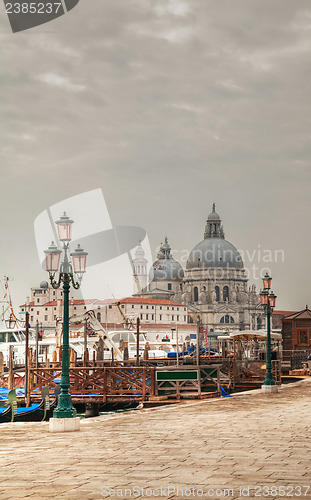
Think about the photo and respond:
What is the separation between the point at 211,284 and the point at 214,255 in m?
7.20

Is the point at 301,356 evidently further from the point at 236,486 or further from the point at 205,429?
the point at 236,486

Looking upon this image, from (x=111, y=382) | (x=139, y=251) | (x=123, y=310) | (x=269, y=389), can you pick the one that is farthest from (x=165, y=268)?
(x=111, y=382)

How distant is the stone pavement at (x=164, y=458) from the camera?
7.77m

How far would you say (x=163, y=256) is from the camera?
18750 centimetres

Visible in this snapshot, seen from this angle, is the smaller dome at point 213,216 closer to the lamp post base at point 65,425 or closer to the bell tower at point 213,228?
the bell tower at point 213,228

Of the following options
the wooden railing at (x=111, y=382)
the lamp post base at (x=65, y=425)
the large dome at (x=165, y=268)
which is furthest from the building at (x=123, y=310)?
the lamp post base at (x=65, y=425)

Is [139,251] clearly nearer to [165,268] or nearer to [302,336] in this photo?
[165,268]

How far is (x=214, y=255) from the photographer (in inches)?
7052

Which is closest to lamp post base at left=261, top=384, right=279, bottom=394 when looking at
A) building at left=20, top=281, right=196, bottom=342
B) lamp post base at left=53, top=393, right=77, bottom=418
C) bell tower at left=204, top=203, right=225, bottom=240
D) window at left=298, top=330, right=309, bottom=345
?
lamp post base at left=53, top=393, right=77, bottom=418

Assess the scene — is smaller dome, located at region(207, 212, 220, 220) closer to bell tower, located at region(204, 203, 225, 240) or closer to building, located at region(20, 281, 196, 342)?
bell tower, located at region(204, 203, 225, 240)

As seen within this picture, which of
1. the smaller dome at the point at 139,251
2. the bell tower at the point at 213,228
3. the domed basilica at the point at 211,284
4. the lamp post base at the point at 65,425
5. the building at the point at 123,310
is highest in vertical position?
the bell tower at the point at 213,228

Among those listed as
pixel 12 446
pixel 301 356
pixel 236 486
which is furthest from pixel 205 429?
pixel 301 356

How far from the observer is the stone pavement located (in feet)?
25.5

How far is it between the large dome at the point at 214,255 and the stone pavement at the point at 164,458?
16153 cm
